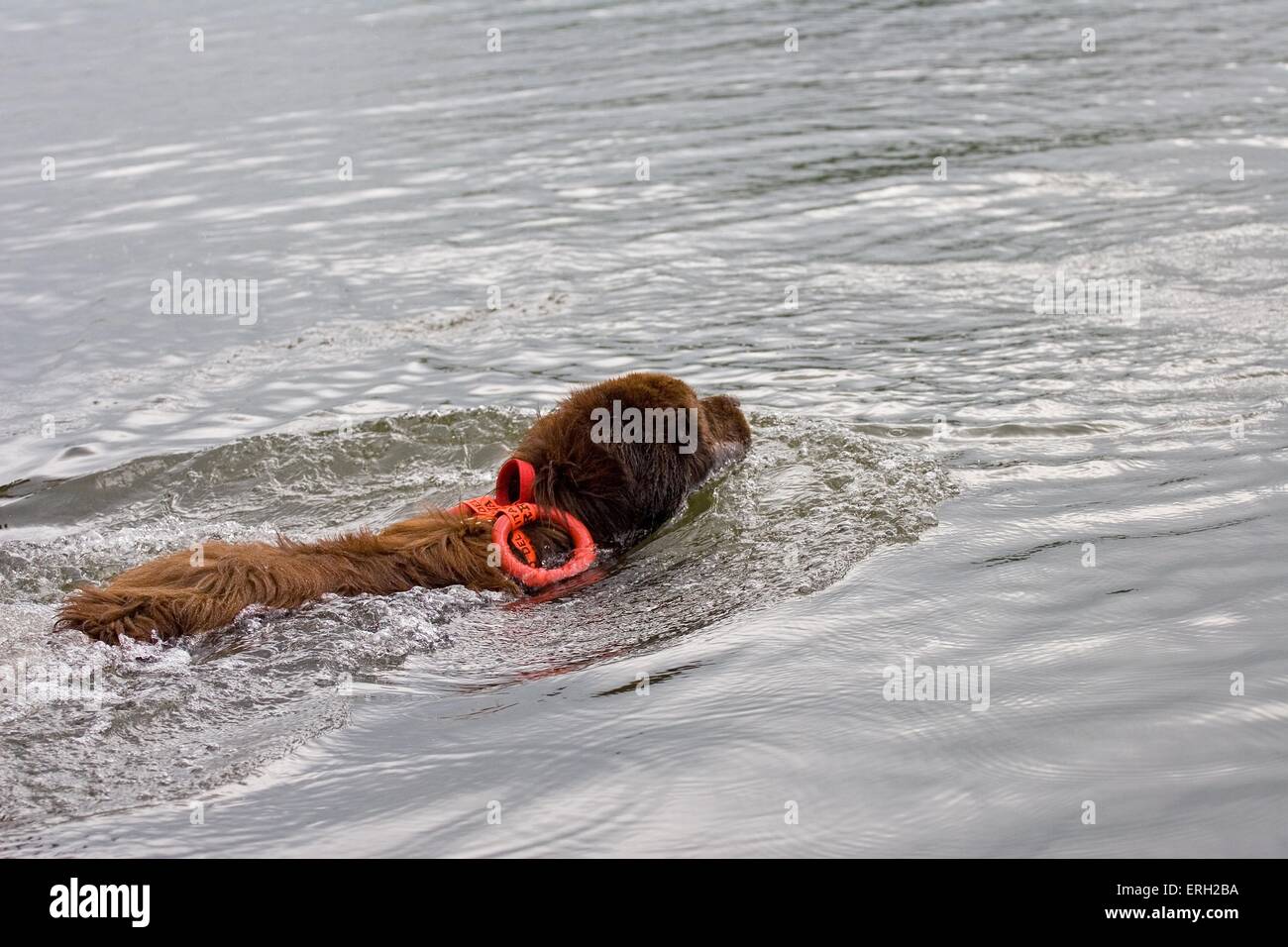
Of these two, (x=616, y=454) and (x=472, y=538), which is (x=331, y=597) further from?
(x=616, y=454)

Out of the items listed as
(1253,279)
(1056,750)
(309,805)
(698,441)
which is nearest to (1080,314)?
(1253,279)

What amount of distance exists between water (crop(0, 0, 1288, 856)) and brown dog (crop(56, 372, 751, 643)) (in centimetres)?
14

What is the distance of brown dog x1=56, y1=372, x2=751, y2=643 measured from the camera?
225 inches

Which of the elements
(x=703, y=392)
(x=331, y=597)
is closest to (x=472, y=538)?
(x=331, y=597)

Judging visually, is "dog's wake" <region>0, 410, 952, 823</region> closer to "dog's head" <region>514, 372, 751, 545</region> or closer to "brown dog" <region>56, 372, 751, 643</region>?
"brown dog" <region>56, 372, 751, 643</region>

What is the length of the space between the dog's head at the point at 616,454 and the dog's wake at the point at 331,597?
25cm

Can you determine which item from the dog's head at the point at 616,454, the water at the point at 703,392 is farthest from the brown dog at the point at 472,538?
the water at the point at 703,392

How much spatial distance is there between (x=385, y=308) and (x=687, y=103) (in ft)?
24.1

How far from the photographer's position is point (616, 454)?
276 inches

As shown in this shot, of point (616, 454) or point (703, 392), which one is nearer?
point (616, 454)

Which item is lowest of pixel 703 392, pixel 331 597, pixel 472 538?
pixel 331 597

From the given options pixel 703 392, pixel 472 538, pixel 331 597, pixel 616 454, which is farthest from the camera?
pixel 703 392

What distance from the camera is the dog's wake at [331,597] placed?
214 inches

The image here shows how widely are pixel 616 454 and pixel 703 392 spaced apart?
3.09 m
